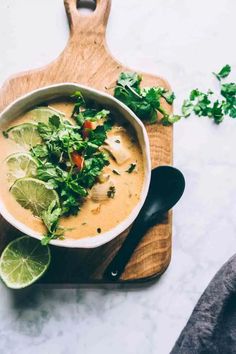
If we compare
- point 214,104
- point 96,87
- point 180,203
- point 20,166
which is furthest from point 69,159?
point 214,104

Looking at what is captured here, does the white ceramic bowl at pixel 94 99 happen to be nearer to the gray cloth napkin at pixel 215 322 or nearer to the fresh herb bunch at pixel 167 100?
the fresh herb bunch at pixel 167 100

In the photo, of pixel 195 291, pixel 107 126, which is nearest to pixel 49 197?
pixel 107 126

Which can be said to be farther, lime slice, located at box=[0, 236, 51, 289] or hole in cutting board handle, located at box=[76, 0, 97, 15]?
hole in cutting board handle, located at box=[76, 0, 97, 15]

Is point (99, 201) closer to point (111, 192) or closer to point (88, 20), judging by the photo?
point (111, 192)

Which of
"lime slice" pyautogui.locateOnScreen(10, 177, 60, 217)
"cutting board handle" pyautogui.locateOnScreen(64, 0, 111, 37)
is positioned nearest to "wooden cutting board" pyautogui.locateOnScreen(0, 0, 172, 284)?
"cutting board handle" pyautogui.locateOnScreen(64, 0, 111, 37)

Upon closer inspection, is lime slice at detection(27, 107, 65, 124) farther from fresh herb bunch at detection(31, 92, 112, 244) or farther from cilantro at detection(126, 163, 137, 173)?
cilantro at detection(126, 163, 137, 173)

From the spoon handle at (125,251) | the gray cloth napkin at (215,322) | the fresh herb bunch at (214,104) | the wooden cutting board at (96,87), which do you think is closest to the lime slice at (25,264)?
the wooden cutting board at (96,87)

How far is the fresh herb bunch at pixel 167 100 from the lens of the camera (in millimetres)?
1688

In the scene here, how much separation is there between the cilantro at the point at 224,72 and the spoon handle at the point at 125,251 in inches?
17.8

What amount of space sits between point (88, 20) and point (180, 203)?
53cm

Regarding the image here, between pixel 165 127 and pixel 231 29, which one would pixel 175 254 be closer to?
pixel 165 127

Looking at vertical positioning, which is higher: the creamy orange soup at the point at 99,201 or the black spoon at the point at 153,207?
the creamy orange soup at the point at 99,201

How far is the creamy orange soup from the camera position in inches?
62.4

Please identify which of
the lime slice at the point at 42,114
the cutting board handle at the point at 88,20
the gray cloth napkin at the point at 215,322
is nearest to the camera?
the gray cloth napkin at the point at 215,322
